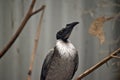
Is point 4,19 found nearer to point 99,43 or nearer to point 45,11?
point 45,11

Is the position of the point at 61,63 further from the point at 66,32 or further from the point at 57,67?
the point at 66,32

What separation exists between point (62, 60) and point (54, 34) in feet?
0.44

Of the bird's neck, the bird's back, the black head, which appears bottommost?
the bird's back

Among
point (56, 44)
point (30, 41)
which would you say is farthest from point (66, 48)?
point (30, 41)

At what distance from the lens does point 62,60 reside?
0.95 meters

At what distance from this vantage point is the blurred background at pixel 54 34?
1.01 m

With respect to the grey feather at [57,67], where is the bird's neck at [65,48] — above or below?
above

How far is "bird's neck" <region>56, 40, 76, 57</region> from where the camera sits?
95cm

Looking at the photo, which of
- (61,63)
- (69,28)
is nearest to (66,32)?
(69,28)

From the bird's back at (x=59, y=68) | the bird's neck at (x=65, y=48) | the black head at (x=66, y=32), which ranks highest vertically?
the black head at (x=66, y=32)

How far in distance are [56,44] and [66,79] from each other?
15 centimetres

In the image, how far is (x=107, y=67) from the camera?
3.42 ft

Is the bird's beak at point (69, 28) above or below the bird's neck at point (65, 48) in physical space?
above

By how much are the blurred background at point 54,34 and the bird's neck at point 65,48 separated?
37mm
